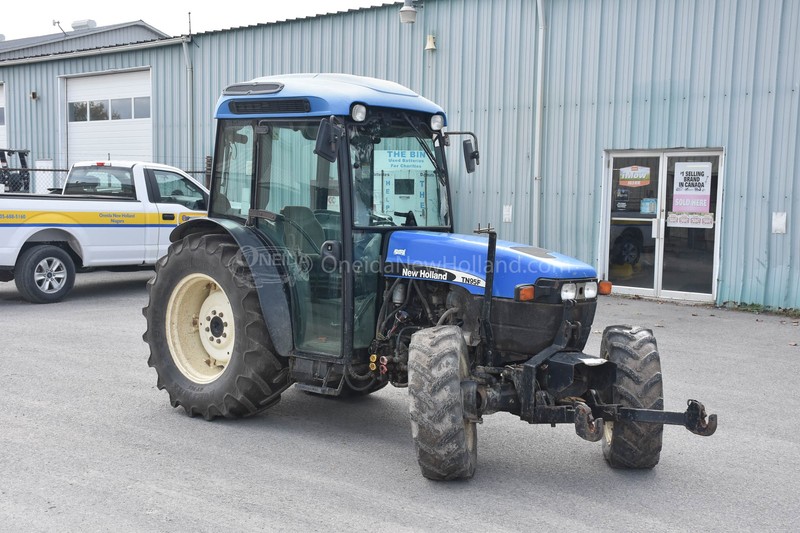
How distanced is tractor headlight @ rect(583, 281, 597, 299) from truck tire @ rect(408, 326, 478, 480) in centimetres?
94

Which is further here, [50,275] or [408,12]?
[408,12]

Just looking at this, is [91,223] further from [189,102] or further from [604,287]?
[604,287]

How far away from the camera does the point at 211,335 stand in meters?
5.92

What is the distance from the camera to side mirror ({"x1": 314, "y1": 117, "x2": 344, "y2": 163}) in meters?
4.79

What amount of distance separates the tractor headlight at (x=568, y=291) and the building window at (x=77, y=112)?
724 inches

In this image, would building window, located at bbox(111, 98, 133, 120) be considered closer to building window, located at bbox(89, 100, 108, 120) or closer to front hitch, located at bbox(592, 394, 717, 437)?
building window, located at bbox(89, 100, 108, 120)

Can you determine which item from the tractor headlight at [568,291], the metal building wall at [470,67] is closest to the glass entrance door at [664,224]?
the metal building wall at [470,67]

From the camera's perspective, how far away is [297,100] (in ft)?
17.5

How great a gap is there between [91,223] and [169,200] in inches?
55.3

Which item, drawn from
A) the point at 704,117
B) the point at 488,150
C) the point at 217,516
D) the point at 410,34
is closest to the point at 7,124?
the point at 410,34

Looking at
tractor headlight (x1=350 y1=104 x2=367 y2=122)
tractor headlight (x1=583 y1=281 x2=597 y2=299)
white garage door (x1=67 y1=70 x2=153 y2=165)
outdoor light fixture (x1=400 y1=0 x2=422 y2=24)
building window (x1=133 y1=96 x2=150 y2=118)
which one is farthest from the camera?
white garage door (x1=67 y1=70 x2=153 y2=165)

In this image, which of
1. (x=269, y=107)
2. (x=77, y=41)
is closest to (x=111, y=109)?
(x=269, y=107)

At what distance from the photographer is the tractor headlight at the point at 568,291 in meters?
4.73

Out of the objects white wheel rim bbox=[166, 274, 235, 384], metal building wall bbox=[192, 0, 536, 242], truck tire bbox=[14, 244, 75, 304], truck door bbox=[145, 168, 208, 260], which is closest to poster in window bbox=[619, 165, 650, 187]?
metal building wall bbox=[192, 0, 536, 242]
